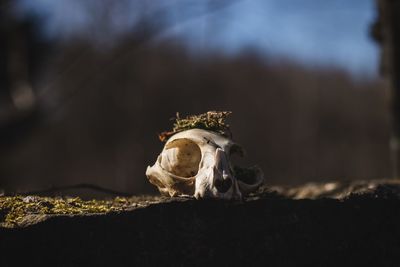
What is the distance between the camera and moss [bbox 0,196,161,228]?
2842mm

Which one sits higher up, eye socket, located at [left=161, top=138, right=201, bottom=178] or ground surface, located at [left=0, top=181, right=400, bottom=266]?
eye socket, located at [left=161, top=138, right=201, bottom=178]

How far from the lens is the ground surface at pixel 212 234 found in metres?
2.71

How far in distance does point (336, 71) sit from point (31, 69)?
1304 inches

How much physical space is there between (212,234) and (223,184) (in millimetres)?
235

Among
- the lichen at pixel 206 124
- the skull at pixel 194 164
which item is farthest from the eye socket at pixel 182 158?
the lichen at pixel 206 124

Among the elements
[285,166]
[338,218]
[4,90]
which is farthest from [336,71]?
[338,218]

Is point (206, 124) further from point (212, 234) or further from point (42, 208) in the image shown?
point (42, 208)

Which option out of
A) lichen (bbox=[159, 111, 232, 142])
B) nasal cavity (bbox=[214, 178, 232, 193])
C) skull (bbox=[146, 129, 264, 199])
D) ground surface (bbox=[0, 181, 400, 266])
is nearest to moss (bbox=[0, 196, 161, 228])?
ground surface (bbox=[0, 181, 400, 266])

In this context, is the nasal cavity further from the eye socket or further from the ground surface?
the eye socket

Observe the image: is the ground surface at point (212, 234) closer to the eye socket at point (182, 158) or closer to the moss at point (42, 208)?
the moss at point (42, 208)

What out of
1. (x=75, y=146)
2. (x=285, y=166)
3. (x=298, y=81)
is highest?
(x=298, y=81)

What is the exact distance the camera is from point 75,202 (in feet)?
10.5

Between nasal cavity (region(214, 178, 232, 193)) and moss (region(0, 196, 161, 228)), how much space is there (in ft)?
1.11

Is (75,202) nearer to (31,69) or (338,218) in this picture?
(338,218)
